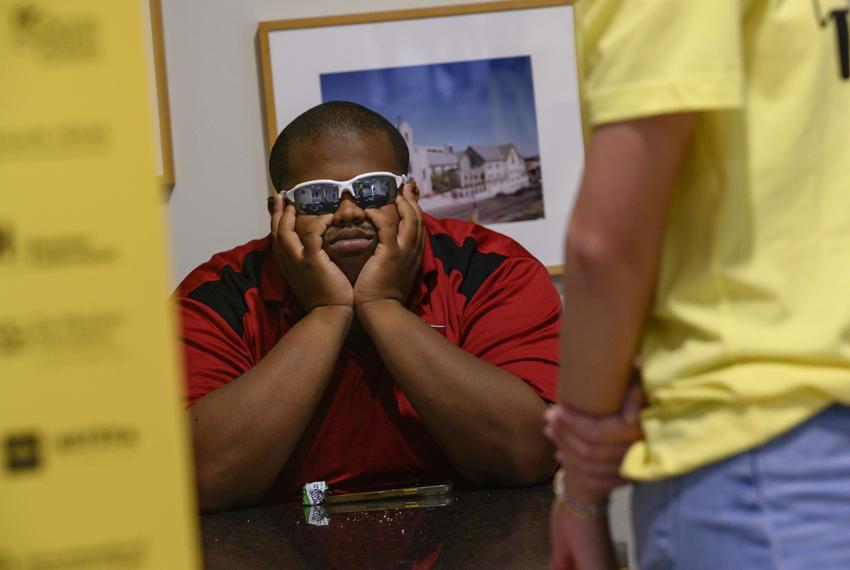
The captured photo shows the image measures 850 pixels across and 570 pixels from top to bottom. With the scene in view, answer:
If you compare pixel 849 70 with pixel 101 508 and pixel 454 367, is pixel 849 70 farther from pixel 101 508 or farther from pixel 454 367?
pixel 454 367

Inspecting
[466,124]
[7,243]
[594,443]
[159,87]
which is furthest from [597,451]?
[159,87]

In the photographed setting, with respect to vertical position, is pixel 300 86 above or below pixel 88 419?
above

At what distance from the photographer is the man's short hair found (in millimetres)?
2043

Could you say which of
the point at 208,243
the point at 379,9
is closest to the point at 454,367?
the point at 208,243

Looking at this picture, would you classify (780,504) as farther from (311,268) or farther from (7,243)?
(311,268)

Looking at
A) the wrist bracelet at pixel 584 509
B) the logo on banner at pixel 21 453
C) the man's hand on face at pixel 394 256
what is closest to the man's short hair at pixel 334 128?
the man's hand on face at pixel 394 256

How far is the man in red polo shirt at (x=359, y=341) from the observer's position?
1730 mm

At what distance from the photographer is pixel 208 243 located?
251 centimetres

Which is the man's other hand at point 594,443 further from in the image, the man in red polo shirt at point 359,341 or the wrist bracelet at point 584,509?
the man in red polo shirt at point 359,341

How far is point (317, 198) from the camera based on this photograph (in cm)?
196

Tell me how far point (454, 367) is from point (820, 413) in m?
1.08

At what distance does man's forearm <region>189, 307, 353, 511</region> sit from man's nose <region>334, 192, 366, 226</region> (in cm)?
28

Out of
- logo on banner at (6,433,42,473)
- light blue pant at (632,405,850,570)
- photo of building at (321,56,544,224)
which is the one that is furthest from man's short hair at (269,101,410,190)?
logo on banner at (6,433,42,473)

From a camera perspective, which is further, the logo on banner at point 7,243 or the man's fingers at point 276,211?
the man's fingers at point 276,211
